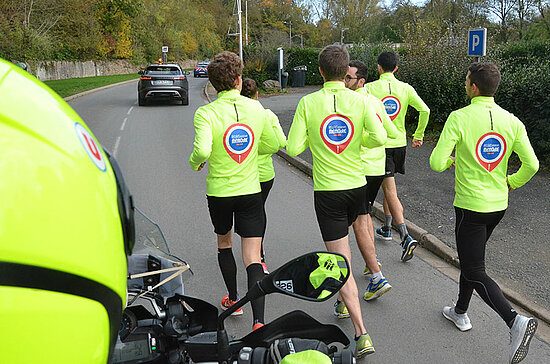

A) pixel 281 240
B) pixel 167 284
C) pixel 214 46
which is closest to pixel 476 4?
pixel 281 240

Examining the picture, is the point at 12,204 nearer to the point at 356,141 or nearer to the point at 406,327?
the point at 356,141

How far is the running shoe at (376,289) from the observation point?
4.47 metres

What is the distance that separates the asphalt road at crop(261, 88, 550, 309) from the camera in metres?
4.95

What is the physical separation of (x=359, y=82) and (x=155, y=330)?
3.58 metres

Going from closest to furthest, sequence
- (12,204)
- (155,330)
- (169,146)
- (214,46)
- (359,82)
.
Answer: (12,204)
(155,330)
(359,82)
(169,146)
(214,46)

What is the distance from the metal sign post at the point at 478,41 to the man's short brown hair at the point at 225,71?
6.55 meters

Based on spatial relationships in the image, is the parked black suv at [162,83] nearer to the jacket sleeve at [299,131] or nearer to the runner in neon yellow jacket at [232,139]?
the runner in neon yellow jacket at [232,139]

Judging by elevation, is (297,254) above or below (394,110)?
below

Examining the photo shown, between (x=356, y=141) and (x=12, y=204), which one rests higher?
(x=12, y=204)

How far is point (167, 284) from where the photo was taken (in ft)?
7.14

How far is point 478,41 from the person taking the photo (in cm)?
910

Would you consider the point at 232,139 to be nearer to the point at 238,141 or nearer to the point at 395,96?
the point at 238,141

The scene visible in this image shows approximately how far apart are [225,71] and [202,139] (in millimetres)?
544

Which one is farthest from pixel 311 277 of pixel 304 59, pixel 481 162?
pixel 304 59
